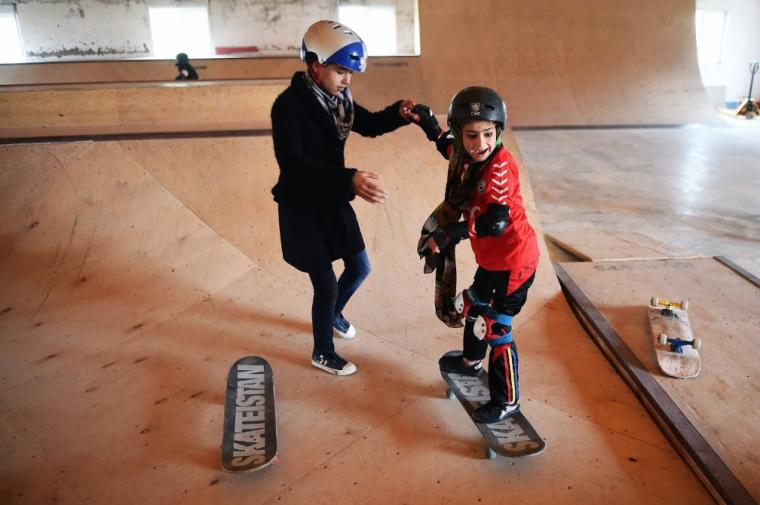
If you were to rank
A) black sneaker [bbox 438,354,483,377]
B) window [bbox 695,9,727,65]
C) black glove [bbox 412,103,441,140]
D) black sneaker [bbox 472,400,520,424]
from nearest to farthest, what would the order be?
black sneaker [bbox 472,400,520,424]
black glove [bbox 412,103,441,140]
black sneaker [bbox 438,354,483,377]
window [bbox 695,9,727,65]

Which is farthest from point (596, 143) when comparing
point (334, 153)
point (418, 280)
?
point (334, 153)

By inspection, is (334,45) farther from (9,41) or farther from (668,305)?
(9,41)

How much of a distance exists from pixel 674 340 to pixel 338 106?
7.62 feet

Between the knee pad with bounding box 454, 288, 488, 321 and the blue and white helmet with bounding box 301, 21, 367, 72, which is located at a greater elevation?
the blue and white helmet with bounding box 301, 21, 367, 72

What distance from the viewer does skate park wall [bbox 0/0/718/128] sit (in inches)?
469

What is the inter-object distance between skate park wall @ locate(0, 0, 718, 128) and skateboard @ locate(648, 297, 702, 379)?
8.55 meters

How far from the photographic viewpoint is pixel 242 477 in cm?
249

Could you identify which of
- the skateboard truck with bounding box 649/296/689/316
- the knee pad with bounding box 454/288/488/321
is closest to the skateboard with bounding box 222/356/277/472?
the knee pad with bounding box 454/288/488/321

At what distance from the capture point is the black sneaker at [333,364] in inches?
128

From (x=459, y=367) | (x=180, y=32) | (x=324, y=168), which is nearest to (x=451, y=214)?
(x=324, y=168)

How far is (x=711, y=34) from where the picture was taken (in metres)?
16.3

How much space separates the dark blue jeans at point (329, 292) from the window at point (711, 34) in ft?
54.4

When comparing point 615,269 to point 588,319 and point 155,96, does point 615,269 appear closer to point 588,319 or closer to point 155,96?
point 588,319

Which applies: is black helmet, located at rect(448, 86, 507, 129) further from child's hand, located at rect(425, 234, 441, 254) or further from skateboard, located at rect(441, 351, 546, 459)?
skateboard, located at rect(441, 351, 546, 459)
